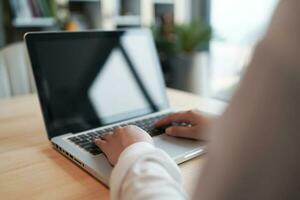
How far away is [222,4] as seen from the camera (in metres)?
2.63

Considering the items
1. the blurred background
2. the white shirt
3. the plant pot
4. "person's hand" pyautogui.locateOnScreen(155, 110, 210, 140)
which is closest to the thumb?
"person's hand" pyautogui.locateOnScreen(155, 110, 210, 140)

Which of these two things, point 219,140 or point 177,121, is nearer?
point 219,140

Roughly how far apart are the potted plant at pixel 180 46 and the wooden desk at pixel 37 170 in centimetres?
163

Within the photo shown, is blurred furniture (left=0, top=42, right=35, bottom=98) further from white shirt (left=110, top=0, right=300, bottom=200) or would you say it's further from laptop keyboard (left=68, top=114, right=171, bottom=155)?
white shirt (left=110, top=0, right=300, bottom=200)

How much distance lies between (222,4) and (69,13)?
1.25 metres

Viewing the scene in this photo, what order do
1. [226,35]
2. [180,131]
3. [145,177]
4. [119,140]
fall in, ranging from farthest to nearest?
[226,35] → [180,131] → [119,140] → [145,177]

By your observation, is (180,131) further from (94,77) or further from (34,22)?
(34,22)

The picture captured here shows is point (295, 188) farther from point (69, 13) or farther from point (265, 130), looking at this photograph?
point (69, 13)

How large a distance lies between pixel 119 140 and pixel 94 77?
0.32 metres

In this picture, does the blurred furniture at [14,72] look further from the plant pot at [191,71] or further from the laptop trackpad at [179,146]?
the plant pot at [191,71]

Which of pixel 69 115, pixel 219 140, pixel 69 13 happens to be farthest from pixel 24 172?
pixel 69 13

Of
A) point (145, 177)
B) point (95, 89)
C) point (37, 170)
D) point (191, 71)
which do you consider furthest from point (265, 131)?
point (191, 71)

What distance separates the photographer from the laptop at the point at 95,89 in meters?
0.77

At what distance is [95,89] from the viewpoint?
931mm
